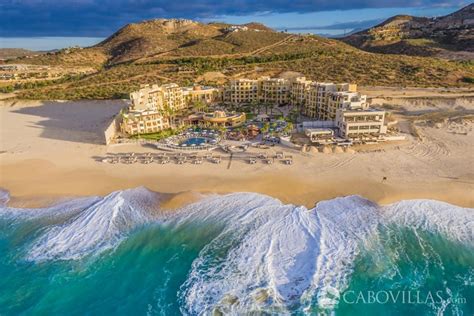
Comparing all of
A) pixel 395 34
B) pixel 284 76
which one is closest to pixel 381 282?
pixel 284 76

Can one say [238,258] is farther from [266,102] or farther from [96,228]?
[266,102]

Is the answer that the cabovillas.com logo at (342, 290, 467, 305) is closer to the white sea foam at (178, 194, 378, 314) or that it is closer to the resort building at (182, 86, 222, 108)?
the white sea foam at (178, 194, 378, 314)

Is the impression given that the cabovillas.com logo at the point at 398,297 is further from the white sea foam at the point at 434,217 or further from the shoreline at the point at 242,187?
the shoreline at the point at 242,187

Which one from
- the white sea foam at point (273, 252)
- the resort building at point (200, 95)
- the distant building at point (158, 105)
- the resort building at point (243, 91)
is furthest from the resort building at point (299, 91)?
the white sea foam at point (273, 252)

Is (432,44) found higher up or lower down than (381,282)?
higher up

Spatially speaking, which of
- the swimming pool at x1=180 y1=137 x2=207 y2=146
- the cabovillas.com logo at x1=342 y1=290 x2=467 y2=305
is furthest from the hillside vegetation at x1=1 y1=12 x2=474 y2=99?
the cabovillas.com logo at x1=342 y1=290 x2=467 y2=305

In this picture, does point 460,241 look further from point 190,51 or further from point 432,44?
point 432,44

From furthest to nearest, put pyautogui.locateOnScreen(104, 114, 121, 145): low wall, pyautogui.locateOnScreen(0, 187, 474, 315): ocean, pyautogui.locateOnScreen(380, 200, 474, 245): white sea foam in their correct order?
pyautogui.locateOnScreen(104, 114, 121, 145): low wall
pyautogui.locateOnScreen(380, 200, 474, 245): white sea foam
pyautogui.locateOnScreen(0, 187, 474, 315): ocean
